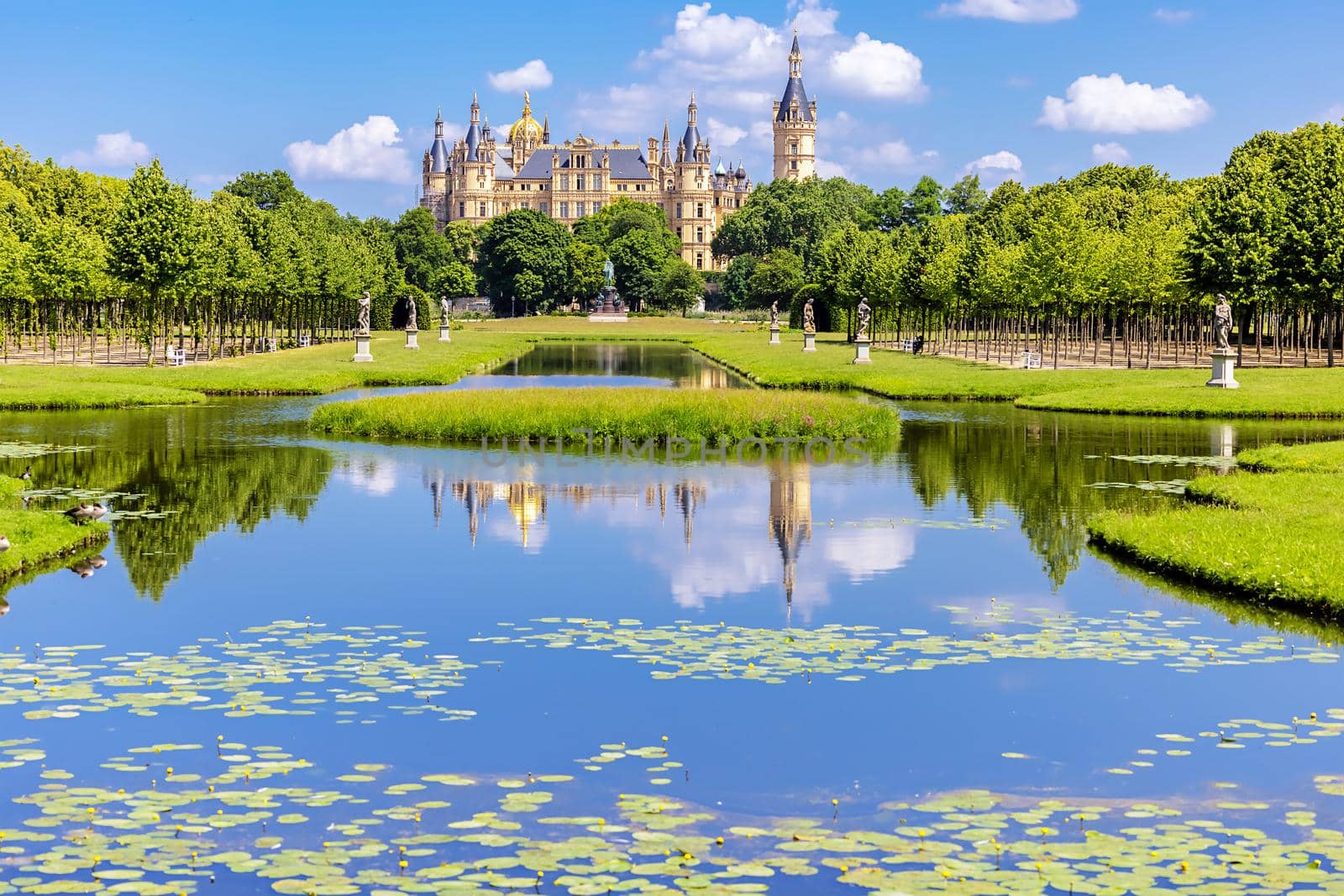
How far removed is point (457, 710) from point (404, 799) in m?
2.49

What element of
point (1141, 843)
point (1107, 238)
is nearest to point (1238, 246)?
point (1107, 238)

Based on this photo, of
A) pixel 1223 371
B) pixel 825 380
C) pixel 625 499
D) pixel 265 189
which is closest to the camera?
pixel 625 499

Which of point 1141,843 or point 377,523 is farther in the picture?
point 377,523

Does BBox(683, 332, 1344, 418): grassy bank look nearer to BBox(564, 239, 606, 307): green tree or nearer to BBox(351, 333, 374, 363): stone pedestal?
BBox(351, 333, 374, 363): stone pedestal

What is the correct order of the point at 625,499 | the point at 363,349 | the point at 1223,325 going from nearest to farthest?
the point at 625,499, the point at 1223,325, the point at 363,349

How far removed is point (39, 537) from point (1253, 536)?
677 inches

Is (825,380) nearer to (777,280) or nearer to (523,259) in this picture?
(777,280)

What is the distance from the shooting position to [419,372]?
67.1 metres

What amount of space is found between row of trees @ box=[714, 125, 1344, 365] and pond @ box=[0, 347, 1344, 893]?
47.5 m

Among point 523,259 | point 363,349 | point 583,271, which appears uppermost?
point 523,259

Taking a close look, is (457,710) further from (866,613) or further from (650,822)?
(866,613)

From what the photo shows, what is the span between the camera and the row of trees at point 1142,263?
72125 millimetres

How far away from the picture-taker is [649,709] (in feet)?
49.7

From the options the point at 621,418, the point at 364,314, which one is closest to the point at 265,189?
the point at 364,314
